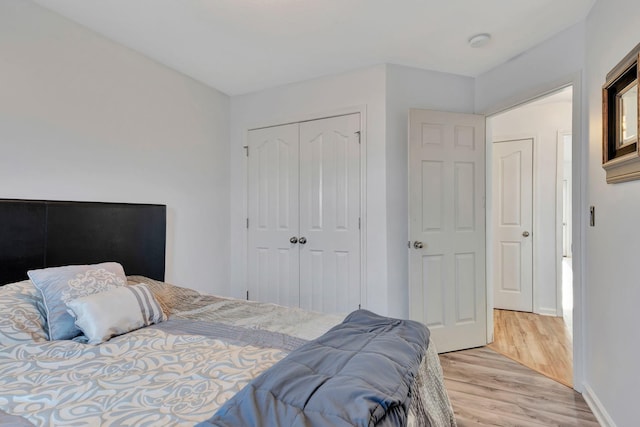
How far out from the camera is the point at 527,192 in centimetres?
398

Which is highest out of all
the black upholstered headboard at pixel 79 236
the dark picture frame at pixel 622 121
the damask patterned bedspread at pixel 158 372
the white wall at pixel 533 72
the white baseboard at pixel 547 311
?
the white wall at pixel 533 72

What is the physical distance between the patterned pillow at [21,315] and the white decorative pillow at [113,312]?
140 millimetres

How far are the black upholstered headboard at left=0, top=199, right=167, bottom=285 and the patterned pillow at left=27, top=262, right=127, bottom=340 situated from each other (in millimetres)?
347

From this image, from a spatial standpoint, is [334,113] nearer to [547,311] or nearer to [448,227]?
[448,227]

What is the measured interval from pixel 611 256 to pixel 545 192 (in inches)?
97.9

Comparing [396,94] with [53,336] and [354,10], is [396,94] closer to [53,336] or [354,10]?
[354,10]

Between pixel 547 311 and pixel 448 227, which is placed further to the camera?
pixel 547 311

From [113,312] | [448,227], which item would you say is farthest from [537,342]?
[113,312]

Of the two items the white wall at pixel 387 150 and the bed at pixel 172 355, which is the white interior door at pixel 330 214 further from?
the bed at pixel 172 355

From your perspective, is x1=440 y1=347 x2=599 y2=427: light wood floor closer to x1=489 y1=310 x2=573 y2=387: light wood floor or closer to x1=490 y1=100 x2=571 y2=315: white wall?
x1=489 y1=310 x2=573 y2=387: light wood floor

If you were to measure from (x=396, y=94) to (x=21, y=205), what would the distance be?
2609 millimetres

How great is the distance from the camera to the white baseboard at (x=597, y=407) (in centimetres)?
176

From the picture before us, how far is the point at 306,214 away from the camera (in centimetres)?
310

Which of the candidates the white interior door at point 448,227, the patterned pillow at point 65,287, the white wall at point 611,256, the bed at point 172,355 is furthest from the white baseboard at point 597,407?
the patterned pillow at point 65,287
